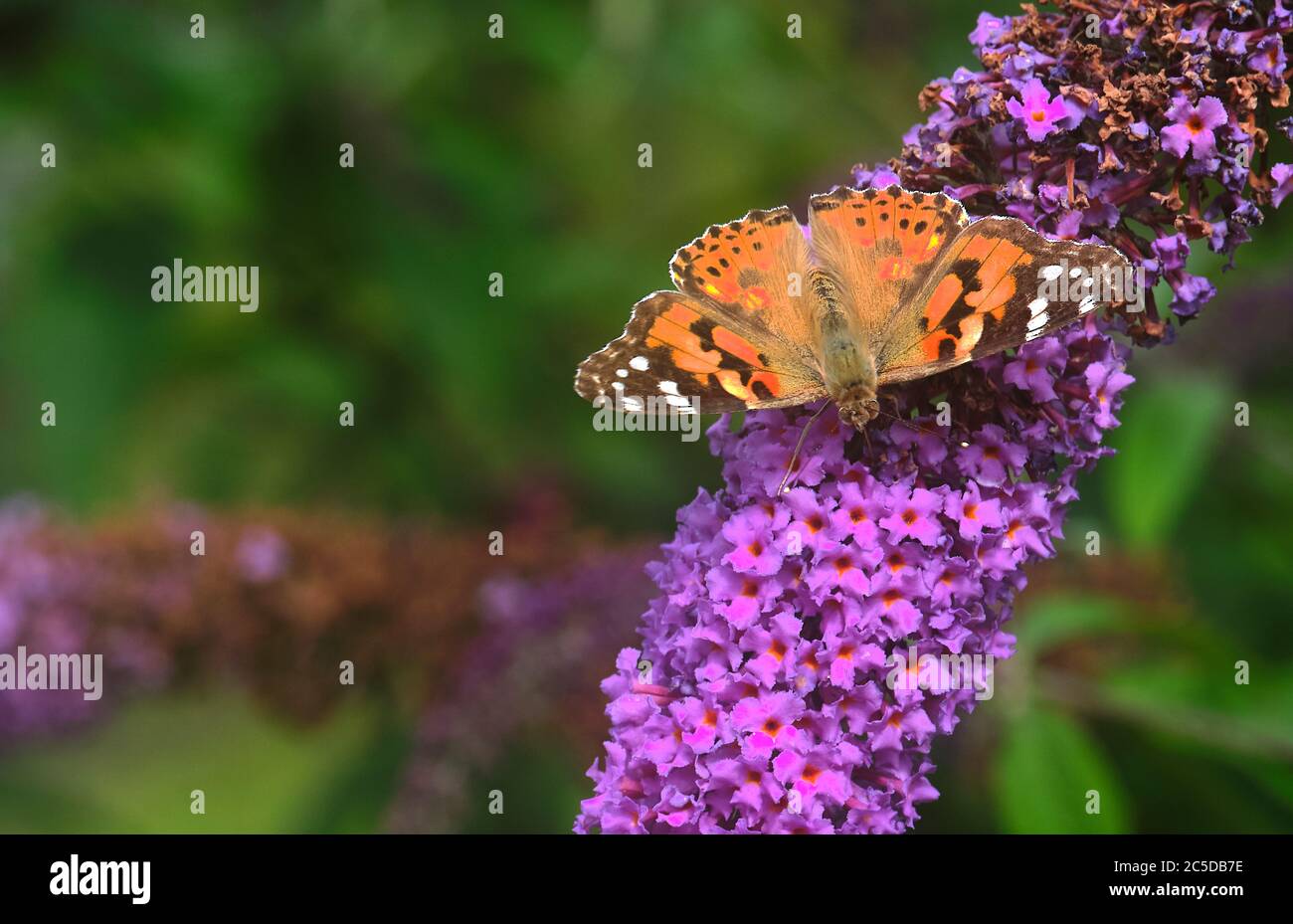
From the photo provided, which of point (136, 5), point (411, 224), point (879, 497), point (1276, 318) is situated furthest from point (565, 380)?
point (879, 497)

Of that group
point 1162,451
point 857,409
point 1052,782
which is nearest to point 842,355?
point 857,409

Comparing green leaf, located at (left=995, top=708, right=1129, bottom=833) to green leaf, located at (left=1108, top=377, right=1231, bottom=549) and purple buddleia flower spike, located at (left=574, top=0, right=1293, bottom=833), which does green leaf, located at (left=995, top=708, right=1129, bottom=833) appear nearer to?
green leaf, located at (left=1108, top=377, right=1231, bottom=549)

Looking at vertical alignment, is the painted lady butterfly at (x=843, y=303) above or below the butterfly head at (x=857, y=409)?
above

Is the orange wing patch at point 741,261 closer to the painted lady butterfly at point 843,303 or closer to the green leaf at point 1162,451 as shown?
the painted lady butterfly at point 843,303

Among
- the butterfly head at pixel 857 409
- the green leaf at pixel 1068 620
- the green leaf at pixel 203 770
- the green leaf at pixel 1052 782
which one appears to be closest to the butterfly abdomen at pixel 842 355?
the butterfly head at pixel 857 409

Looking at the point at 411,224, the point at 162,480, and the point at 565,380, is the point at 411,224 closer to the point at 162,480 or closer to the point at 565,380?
the point at 565,380

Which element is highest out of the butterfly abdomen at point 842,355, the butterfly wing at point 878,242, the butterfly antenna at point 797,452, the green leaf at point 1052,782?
the butterfly wing at point 878,242

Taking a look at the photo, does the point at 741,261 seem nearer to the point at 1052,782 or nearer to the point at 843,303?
the point at 843,303

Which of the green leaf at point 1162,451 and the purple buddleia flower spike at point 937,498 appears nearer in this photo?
the purple buddleia flower spike at point 937,498
